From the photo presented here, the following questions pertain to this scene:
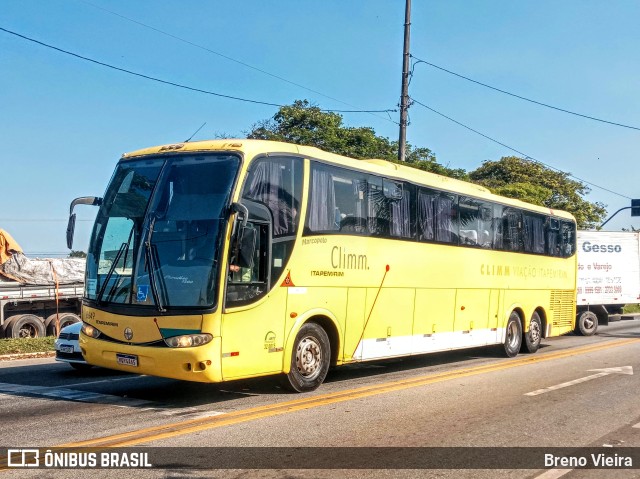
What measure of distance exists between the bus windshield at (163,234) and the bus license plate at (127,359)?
2.15ft

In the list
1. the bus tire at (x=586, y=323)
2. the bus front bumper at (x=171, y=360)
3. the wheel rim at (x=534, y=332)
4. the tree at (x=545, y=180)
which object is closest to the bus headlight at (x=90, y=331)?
the bus front bumper at (x=171, y=360)

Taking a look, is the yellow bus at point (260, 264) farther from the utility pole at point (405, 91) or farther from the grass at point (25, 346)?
the utility pole at point (405, 91)

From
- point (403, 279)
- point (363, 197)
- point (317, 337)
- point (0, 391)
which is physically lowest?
point (0, 391)

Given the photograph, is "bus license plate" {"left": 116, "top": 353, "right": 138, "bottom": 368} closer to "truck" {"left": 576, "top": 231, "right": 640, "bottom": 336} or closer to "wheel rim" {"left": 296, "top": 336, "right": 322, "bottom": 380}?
"wheel rim" {"left": 296, "top": 336, "right": 322, "bottom": 380}

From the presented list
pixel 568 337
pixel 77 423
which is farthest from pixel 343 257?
pixel 568 337

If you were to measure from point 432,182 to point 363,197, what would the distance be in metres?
2.64

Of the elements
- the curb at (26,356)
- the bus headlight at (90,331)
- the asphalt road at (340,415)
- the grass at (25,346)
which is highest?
the bus headlight at (90,331)

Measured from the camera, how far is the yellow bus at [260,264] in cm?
885

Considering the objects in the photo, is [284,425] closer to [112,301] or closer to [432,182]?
[112,301]

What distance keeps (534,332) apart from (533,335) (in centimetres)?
11

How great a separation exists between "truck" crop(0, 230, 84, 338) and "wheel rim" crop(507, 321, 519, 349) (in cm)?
1257

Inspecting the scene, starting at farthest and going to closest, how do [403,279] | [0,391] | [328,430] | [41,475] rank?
[403,279]
[0,391]
[328,430]
[41,475]

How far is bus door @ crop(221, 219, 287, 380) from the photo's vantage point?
8922 millimetres

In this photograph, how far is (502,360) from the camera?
15.8 meters
